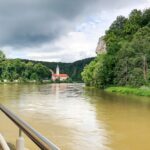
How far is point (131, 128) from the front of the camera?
16.2 metres

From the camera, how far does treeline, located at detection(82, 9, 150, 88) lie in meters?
52.5

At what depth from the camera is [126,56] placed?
5584cm

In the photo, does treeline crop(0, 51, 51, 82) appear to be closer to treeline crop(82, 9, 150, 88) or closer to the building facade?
the building facade

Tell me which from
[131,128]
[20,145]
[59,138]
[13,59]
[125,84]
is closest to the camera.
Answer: [20,145]

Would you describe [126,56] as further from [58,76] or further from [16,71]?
[58,76]

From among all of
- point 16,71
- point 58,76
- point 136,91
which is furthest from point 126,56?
point 58,76

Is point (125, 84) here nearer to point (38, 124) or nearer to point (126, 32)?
point (126, 32)

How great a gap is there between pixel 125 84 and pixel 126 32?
18.9m

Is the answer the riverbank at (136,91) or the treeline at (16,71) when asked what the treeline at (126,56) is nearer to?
the riverbank at (136,91)

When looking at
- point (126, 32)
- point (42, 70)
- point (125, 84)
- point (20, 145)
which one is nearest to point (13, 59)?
point (42, 70)

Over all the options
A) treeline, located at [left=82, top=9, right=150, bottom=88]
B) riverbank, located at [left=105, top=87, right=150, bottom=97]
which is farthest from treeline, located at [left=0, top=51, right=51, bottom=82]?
riverbank, located at [left=105, top=87, right=150, bottom=97]

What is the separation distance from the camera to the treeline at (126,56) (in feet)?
172

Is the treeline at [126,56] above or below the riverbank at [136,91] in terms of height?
above

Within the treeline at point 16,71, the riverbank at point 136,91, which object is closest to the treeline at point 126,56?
the riverbank at point 136,91
